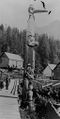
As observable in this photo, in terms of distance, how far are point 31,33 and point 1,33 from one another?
4597 inches

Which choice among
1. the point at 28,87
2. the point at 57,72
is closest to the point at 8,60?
the point at 57,72

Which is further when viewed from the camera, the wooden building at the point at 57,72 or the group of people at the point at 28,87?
the wooden building at the point at 57,72

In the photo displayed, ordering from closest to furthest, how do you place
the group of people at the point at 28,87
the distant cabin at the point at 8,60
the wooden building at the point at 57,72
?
the group of people at the point at 28,87 < the wooden building at the point at 57,72 < the distant cabin at the point at 8,60

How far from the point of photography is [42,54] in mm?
100812

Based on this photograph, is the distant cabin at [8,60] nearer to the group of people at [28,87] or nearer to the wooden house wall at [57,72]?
A: the wooden house wall at [57,72]

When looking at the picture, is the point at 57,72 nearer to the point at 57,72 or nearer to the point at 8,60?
the point at 57,72

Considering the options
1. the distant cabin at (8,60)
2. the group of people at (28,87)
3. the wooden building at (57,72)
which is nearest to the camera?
the group of people at (28,87)

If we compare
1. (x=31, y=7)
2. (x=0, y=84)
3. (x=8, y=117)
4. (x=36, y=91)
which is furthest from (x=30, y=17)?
(x=0, y=84)

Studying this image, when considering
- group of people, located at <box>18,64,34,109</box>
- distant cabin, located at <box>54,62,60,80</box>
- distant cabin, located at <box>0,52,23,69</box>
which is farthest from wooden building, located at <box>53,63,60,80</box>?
group of people, located at <box>18,64,34,109</box>

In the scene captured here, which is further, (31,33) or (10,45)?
(10,45)

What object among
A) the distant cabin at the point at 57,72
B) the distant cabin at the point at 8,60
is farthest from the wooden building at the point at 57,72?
the distant cabin at the point at 8,60

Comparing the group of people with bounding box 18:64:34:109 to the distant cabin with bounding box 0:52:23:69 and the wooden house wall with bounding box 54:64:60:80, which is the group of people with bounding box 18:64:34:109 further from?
the distant cabin with bounding box 0:52:23:69

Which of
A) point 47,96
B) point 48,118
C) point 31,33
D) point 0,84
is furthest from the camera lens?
point 0,84

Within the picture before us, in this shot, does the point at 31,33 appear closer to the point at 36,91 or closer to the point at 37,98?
the point at 37,98
